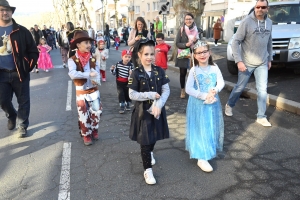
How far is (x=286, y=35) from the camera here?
7.26 m

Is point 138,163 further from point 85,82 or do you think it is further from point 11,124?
point 11,124

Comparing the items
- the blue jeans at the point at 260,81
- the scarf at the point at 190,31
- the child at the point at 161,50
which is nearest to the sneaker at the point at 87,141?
the blue jeans at the point at 260,81

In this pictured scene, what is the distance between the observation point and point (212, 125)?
3588mm

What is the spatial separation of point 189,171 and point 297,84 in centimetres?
504

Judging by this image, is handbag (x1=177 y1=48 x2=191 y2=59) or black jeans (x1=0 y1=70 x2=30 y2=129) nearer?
black jeans (x1=0 y1=70 x2=30 y2=129)

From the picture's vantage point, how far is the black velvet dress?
3.21 metres

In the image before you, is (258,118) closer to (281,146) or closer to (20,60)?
(281,146)

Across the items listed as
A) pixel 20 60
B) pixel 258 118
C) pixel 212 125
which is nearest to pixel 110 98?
pixel 20 60

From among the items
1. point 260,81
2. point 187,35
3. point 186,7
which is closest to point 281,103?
point 260,81

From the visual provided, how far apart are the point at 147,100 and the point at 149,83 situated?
0.19 meters

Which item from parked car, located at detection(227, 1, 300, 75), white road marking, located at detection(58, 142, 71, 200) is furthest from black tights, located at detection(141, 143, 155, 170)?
parked car, located at detection(227, 1, 300, 75)

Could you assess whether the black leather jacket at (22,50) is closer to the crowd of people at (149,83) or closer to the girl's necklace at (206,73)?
the crowd of people at (149,83)

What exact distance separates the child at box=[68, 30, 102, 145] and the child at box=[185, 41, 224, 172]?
1444 millimetres

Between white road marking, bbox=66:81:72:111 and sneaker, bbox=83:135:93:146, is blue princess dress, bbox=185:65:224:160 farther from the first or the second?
white road marking, bbox=66:81:72:111
